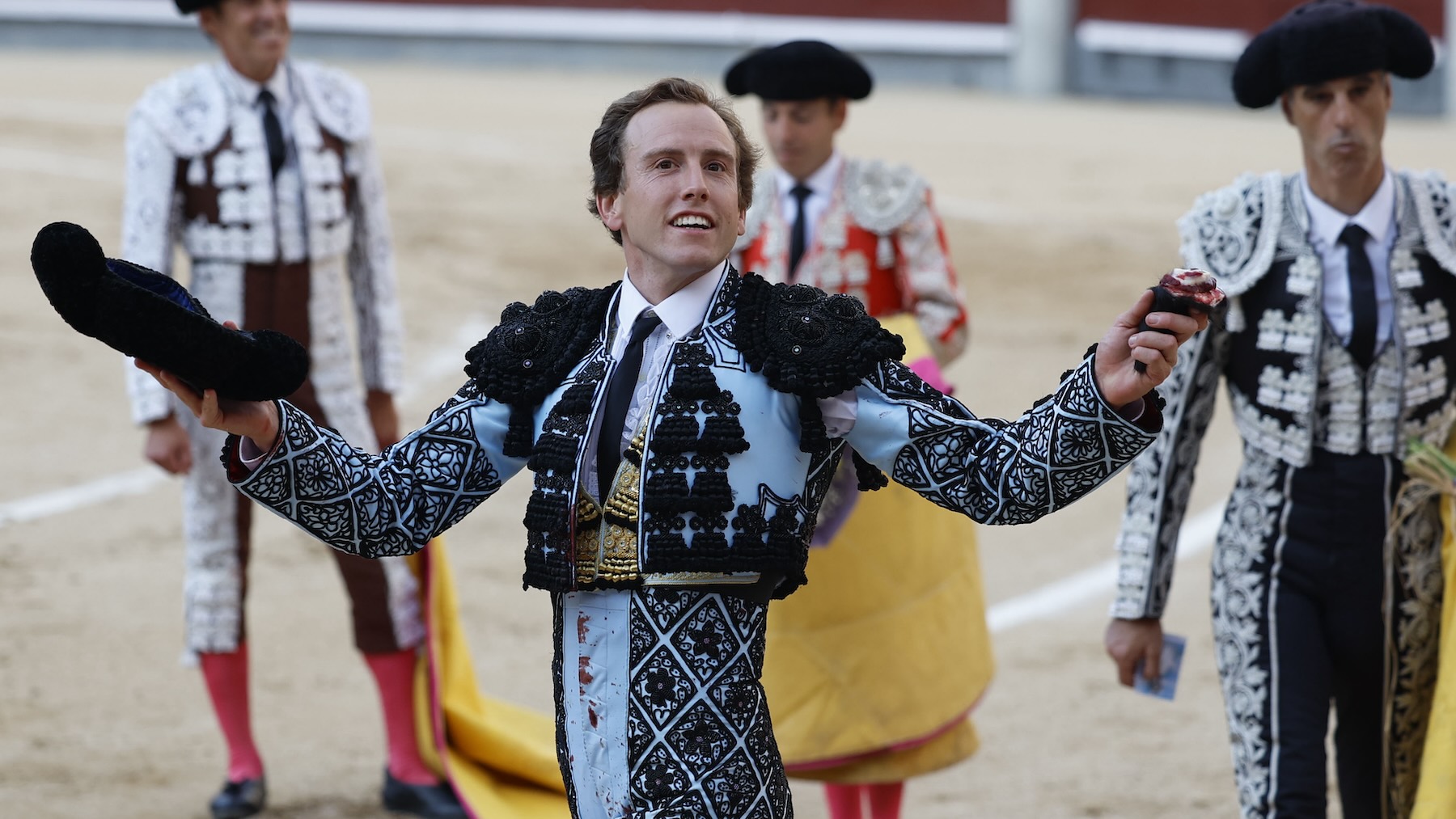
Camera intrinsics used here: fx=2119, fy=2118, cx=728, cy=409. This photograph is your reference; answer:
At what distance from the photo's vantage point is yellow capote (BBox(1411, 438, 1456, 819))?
335 cm

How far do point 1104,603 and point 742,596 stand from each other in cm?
409

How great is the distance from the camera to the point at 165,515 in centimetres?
743

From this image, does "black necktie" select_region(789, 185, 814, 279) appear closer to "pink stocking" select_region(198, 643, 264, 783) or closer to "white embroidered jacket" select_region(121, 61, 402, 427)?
"white embroidered jacket" select_region(121, 61, 402, 427)

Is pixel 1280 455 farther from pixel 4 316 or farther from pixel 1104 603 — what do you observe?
pixel 4 316

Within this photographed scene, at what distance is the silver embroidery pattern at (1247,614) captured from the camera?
11.1 ft

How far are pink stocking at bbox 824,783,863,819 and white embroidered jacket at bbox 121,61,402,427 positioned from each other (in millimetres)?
1362

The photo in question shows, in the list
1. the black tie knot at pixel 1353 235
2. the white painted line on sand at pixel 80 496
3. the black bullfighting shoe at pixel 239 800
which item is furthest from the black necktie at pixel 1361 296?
the white painted line on sand at pixel 80 496

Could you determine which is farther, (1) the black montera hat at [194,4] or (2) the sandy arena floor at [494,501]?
(2) the sandy arena floor at [494,501]

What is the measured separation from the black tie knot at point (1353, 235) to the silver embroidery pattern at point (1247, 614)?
37 centimetres

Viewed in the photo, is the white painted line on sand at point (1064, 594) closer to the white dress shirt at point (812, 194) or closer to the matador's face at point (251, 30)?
the white dress shirt at point (812, 194)

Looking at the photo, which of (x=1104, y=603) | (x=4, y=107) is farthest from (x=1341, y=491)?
(x=4, y=107)

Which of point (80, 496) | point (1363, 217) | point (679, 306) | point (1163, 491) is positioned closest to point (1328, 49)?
point (1363, 217)

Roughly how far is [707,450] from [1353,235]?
4.92ft

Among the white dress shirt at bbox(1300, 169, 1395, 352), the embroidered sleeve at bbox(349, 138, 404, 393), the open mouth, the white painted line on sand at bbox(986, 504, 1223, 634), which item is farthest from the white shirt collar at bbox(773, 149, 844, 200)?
the open mouth
